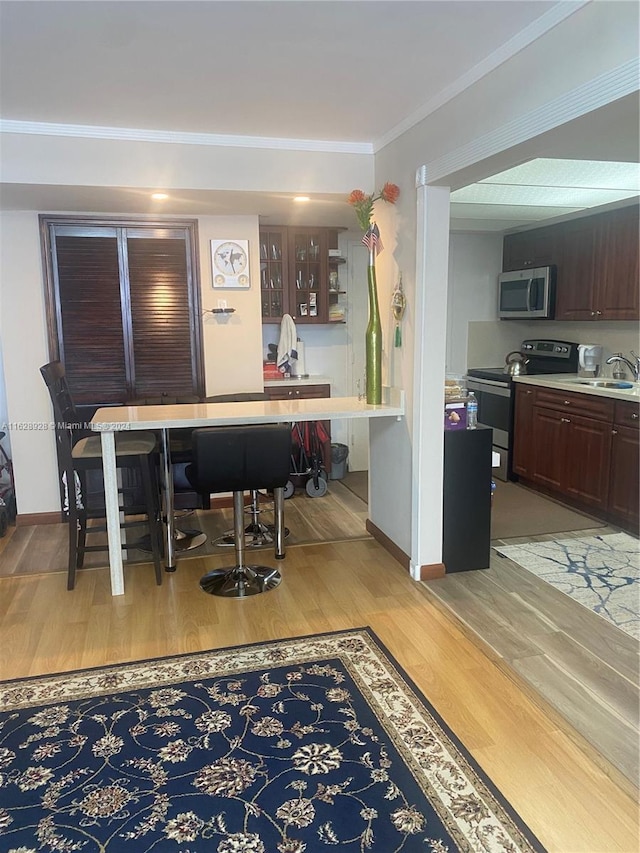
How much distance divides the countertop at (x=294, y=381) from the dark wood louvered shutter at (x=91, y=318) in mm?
1168

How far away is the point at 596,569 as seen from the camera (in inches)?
141

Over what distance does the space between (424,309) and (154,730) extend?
2298mm

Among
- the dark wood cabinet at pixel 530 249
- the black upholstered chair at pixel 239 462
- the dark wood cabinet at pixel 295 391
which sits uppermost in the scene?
the dark wood cabinet at pixel 530 249

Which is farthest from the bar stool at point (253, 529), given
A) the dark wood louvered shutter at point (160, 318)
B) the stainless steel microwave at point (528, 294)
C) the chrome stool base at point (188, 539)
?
the stainless steel microwave at point (528, 294)

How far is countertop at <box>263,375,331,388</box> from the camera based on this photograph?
5.09 meters

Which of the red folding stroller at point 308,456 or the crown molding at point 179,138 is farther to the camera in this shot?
the red folding stroller at point 308,456

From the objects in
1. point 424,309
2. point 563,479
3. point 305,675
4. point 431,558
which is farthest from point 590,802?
point 563,479

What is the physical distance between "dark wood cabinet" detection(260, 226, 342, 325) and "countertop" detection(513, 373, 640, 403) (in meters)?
1.80

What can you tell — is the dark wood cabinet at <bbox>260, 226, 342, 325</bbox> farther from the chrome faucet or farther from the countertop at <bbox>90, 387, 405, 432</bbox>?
the chrome faucet

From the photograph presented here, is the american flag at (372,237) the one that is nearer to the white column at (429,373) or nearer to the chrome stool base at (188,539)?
the white column at (429,373)

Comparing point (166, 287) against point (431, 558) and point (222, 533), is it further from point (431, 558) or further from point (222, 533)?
point (431, 558)

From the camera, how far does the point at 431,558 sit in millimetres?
3471

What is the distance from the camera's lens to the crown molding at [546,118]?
1.84 meters

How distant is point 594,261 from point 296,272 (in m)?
2.37
